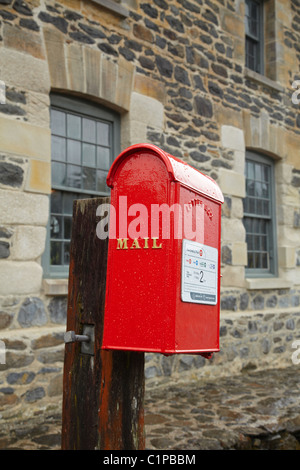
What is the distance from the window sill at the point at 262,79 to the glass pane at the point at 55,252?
14.3ft

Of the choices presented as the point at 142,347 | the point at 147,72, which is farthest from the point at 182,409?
A: the point at 147,72

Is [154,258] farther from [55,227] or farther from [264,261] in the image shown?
[264,261]

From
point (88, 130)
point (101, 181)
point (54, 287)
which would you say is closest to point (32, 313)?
point (54, 287)

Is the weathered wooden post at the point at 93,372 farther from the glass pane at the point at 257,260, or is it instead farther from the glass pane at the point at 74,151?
the glass pane at the point at 257,260

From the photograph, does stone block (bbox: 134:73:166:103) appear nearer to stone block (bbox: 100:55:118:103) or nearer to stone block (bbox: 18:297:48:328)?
stone block (bbox: 100:55:118:103)

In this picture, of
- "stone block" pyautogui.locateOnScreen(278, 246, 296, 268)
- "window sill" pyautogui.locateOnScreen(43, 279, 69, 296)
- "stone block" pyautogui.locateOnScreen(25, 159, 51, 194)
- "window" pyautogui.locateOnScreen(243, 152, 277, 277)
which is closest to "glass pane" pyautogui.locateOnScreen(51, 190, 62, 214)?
"stone block" pyautogui.locateOnScreen(25, 159, 51, 194)

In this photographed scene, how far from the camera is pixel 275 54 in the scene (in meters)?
8.81

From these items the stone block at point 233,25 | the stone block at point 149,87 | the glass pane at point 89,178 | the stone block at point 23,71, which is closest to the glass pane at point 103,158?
the glass pane at point 89,178

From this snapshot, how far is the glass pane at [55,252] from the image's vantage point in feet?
18.1

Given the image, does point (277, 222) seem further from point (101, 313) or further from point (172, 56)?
point (101, 313)

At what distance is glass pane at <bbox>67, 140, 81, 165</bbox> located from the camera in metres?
5.75

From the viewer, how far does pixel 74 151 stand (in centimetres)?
580

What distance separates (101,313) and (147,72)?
15.0ft
